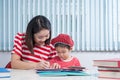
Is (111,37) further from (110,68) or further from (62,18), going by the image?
(110,68)

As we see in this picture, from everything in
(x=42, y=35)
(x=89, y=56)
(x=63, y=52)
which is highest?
(x=42, y=35)

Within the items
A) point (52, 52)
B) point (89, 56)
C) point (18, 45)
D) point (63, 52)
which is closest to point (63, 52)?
point (63, 52)

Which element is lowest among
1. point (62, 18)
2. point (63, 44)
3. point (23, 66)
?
point (23, 66)

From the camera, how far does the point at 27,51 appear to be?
2.17 metres

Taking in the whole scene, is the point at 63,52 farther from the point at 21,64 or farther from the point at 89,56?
the point at 89,56

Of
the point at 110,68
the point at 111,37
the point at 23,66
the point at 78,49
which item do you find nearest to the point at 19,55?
the point at 23,66

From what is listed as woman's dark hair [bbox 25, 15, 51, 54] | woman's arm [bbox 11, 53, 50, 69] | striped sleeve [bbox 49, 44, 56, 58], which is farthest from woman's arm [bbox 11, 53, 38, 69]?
striped sleeve [bbox 49, 44, 56, 58]

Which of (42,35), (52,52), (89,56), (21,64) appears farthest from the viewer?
(89,56)

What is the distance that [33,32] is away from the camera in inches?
83.9

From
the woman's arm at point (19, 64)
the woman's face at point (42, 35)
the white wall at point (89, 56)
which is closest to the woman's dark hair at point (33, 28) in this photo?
the woman's face at point (42, 35)

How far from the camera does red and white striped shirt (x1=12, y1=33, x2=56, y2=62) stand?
83.4 inches

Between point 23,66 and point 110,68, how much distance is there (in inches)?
40.1

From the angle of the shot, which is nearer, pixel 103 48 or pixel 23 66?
pixel 23 66

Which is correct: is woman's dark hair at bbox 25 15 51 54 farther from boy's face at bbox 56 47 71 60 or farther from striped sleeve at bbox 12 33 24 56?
boy's face at bbox 56 47 71 60
